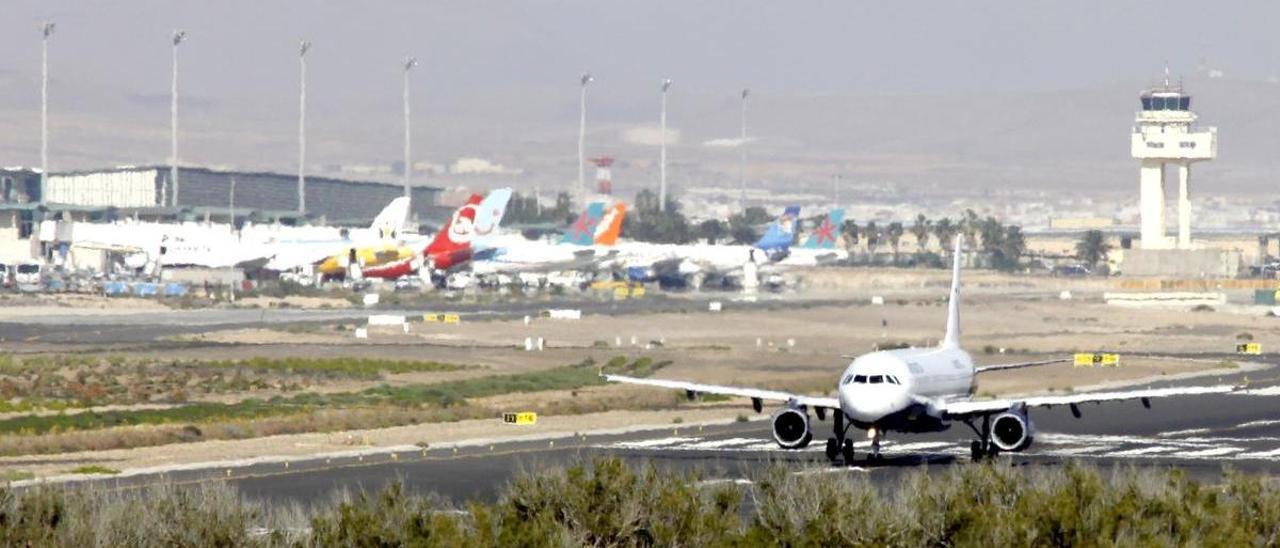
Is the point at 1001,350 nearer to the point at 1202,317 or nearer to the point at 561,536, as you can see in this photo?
the point at 1202,317

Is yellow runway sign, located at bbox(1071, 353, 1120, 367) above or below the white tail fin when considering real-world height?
below

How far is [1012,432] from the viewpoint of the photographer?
59.3 metres

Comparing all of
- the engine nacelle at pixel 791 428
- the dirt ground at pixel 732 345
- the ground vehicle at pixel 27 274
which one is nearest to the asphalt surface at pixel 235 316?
the dirt ground at pixel 732 345

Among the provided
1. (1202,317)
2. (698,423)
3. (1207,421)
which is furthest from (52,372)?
(1202,317)

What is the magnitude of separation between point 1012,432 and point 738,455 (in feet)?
26.5

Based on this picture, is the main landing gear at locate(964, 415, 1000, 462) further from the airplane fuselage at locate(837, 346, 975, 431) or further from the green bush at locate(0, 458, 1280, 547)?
the green bush at locate(0, 458, 1280, 547)

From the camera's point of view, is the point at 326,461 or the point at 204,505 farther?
the point at 326,461

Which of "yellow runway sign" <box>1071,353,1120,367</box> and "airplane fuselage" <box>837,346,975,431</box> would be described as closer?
"airplane fuselage" <box>837,346,975,431</box>

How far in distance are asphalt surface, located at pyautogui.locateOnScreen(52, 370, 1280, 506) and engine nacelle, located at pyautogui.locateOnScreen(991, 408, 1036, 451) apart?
1.94ft

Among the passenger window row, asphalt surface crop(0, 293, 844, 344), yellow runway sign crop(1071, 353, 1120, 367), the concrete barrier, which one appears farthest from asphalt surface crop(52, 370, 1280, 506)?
the concrete barrier

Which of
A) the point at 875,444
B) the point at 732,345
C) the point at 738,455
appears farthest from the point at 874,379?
the point at 732,345

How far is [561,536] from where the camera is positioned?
108 feet

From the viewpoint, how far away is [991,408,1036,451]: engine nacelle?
5909 cm

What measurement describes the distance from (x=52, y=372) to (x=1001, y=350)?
49739 millimetres
